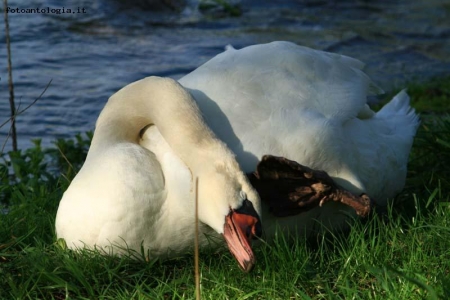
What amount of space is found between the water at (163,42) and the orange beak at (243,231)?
168 inches

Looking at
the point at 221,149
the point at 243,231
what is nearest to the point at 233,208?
the point at 243,231

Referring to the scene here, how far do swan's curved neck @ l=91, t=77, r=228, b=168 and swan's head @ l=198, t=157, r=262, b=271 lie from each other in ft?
0.67

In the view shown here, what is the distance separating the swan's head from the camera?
141 inches

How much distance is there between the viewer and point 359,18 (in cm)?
1198

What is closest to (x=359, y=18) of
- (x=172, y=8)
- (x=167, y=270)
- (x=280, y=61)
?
(x=172, y=8)

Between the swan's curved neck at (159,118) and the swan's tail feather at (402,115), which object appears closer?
the swan's curved neck at (159,118)

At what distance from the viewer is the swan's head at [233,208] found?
3.58 metres

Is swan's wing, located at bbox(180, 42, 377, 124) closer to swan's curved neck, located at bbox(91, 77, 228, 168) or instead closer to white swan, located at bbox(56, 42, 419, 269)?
white swan, located at bbox(56, 42, 419, 269)

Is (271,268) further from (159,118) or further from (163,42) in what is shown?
(163,42)

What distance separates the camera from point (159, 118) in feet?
14.0

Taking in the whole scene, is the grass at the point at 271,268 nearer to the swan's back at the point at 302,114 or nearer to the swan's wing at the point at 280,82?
the swan's back at the point at 302,114

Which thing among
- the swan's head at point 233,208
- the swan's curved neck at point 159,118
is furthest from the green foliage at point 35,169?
the swan's head at point 233,208

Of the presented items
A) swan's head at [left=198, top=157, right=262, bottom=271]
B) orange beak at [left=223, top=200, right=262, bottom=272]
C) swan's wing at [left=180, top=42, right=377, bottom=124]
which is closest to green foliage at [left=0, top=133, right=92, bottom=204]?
swan's wing at [left=180, top=42, right=377, bottom=124]

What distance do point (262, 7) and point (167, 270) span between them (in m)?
8.70
